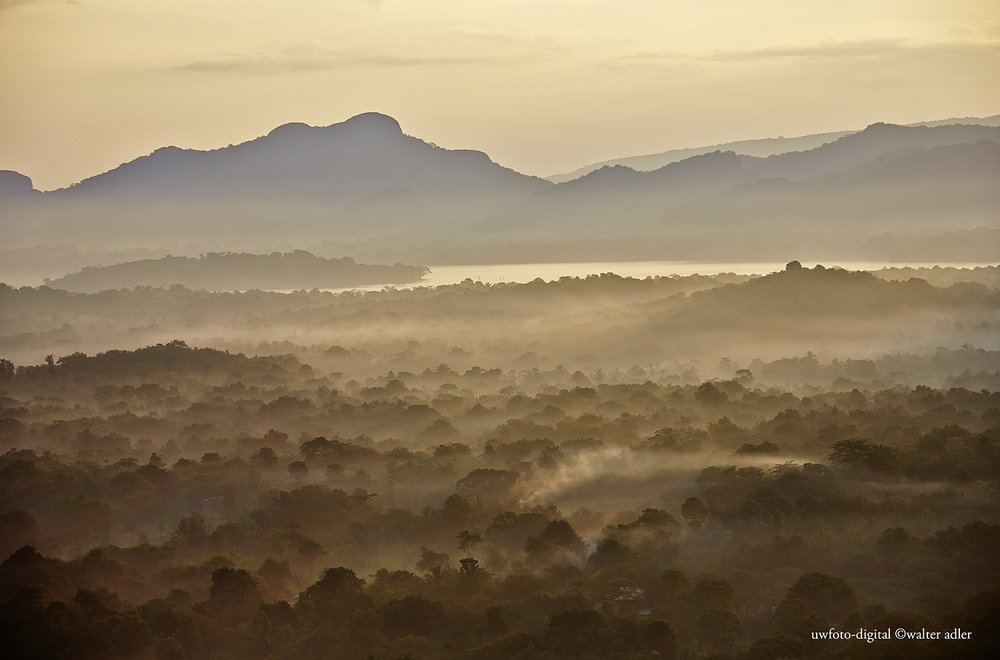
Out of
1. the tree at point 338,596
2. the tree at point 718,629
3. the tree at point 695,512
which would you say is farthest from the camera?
the tree at point 695,512

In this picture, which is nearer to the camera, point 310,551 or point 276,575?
point 276,575

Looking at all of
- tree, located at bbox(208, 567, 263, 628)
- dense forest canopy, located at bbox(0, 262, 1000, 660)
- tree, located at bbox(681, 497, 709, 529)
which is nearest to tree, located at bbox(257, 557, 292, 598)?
dense forest canopy, located at bbox(0, 262, 1000, 660)

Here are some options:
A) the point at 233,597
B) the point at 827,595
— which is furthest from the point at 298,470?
the point at 827,595

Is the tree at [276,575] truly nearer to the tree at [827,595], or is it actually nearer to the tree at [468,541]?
the tree at [468,541]

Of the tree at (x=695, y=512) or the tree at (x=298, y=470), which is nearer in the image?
the tree at (x=695, y=512)

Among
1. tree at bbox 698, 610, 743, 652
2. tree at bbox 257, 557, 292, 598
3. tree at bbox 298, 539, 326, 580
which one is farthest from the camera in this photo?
tree at bbox 298, 539, 326, 580

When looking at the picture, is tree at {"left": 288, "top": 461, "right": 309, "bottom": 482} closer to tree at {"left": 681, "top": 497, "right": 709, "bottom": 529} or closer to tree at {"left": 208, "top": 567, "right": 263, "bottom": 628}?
tree at {"left": 208, "top": 567, "right": 263, "bottom": 628}

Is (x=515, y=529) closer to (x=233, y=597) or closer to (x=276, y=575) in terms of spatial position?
(x=276, y=575)

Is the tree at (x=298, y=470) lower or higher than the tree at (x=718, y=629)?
higher

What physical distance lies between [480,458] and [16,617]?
183 ft

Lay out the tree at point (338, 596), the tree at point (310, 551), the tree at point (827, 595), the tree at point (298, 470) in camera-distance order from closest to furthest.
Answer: the tree at point (827, 595), the tree at point (338, 596), the tree at point (310, 551), the tree at point (298, 470)

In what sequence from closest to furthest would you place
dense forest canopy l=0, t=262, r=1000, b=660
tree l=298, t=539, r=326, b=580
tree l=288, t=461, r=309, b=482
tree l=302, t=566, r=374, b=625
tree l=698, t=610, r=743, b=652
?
1. tree l=698, t=610, r=743, b=652
2. dense forest canopy l=0, t=262, r=1000, b=660
3. tree l=302, t=566, r=374, b=625
4. tree l=298, t=539, r=326, b=580
5. tree l=288, t=461, r=309, b=482

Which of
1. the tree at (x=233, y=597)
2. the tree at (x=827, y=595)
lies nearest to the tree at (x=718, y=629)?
the tree at (x=827, y=595)

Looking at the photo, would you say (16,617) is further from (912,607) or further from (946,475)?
(946,475)
